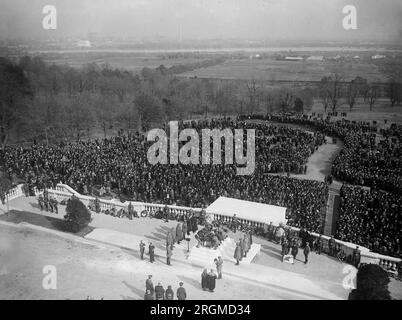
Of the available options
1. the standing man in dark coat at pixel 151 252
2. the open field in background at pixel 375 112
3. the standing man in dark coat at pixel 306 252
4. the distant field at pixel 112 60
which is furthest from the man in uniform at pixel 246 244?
the distant field at pixel 112 60

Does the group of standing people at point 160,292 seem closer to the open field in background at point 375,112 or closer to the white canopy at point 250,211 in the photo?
the white canopy at point 250,211

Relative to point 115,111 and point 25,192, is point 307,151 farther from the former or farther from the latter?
point 115,111

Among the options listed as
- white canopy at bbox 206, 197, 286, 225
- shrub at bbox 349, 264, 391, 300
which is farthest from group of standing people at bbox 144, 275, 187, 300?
white canopy at bbox 206, 197, 286, 225

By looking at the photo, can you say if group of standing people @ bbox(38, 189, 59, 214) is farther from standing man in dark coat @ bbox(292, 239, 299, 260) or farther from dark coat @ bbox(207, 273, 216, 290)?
standing man in dark coat @ bbox(292, 239, 299, 260)

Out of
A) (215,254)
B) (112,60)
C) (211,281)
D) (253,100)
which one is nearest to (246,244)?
(215,254)

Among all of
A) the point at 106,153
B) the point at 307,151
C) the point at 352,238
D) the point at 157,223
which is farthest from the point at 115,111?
the point at 352,238

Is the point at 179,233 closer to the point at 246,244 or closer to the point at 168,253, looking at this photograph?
the point at 168,253

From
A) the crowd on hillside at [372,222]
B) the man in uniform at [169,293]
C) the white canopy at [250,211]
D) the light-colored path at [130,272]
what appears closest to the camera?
the man in uniform at [169,293]
